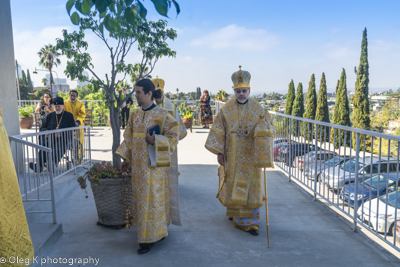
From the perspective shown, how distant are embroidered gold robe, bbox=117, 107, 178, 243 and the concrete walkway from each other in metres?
0.26

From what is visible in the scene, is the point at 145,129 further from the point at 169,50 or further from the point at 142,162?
the point at 169,50

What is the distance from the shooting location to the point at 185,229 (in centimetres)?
395

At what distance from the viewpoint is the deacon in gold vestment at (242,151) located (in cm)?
386

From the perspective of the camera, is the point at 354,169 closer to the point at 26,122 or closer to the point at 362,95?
the point at 26,122

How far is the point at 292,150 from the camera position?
6020mm

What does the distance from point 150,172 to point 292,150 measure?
3.48 meters

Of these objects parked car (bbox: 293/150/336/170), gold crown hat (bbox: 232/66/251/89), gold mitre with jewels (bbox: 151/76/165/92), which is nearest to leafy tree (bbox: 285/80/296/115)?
parked car (bbox: 293/150/336/170)

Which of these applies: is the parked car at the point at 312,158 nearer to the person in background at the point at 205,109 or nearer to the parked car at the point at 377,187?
the parked car at the point at 377,187

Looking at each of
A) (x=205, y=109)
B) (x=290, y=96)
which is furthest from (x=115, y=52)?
(x=290, y=96)

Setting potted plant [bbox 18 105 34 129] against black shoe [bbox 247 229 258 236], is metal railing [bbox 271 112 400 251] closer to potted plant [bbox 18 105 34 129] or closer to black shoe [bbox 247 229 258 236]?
black shoe [bbox 247 229 258 236]

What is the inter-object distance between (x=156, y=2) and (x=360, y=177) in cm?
320

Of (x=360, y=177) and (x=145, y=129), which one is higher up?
(x=145, y=129)

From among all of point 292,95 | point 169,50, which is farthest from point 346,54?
point 169,50

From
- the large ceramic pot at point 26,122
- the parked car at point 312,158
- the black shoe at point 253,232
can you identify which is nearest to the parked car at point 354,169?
the parked car at point 312,158
